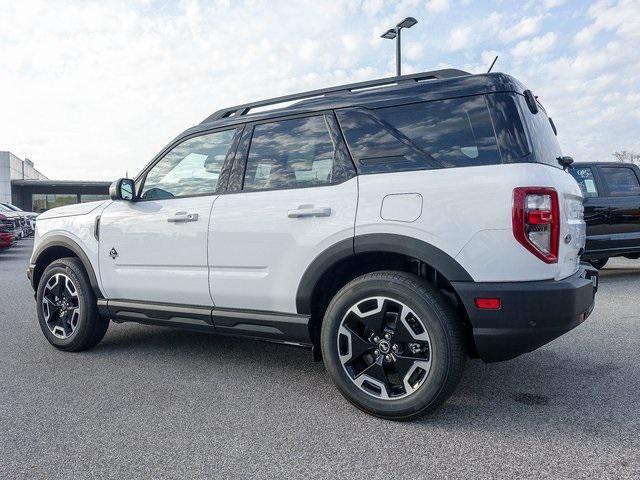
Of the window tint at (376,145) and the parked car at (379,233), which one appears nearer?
the parked car at (379,233)

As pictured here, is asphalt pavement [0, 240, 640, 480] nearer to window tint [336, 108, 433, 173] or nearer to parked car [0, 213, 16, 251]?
window tint [336, 108, 433, 173]

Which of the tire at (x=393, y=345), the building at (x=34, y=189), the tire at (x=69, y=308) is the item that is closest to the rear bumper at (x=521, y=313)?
the tire at (x=393, y=345)

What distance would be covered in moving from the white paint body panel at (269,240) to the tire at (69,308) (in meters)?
1.44

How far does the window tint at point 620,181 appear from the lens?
7.95 m

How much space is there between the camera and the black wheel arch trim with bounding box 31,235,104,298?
14.3 feet

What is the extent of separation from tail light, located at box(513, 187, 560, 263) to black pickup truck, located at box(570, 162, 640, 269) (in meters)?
5.68

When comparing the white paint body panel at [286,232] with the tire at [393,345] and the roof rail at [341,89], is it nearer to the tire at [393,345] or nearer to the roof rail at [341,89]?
the tire at [393,345]

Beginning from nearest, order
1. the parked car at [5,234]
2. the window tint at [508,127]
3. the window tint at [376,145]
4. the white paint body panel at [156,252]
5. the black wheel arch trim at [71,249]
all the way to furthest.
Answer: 1. the window tint at [508,127]
2. the window tint at [376,145]
3. the white paint body panel at [156,252]
4. the black wheel arch trim at [71,249]
5. the parked car at [5,234]

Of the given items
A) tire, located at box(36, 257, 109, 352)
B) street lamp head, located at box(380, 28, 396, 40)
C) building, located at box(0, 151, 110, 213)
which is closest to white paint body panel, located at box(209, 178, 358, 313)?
tire, located at box(36, 257, 109, 352)

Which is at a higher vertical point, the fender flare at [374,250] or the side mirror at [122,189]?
the side mirror at [122,189]

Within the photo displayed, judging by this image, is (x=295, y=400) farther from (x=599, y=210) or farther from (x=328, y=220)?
(x=599, y=210)

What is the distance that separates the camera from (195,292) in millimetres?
3734

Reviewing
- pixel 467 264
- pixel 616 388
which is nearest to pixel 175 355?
pixel 467 264

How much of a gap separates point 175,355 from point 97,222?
1.28 metres
